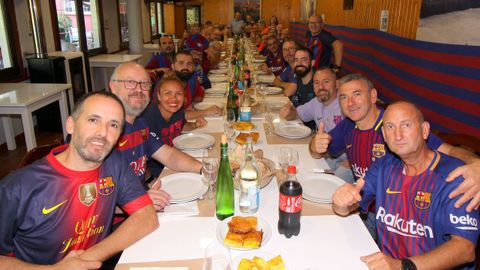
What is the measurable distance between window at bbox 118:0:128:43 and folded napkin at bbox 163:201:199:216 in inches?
324

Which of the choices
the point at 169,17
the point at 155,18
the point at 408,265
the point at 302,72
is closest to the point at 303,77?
the point at 302,72

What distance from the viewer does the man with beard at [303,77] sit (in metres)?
3.70

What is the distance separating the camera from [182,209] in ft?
5.20

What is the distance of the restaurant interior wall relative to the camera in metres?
4.08

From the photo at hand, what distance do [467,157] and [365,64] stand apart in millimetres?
4242

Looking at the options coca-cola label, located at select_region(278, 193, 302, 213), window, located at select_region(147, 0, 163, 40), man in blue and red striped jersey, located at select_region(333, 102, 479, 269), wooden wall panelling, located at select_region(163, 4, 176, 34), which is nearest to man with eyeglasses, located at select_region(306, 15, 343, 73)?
man in blue and red striped jersey, located at select_region(333, 102, 479, 269)

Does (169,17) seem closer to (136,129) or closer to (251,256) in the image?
(136,129)

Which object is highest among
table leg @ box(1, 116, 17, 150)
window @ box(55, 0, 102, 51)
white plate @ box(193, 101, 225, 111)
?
window @ box(55, 0, 102, 51)

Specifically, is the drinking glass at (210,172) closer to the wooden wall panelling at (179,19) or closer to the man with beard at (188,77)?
the man with beard at (188,77)

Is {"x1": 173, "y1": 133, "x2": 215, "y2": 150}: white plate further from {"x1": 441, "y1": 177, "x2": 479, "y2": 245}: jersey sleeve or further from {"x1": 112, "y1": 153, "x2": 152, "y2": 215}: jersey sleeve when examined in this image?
{"x1": 441, "y1": 177, "x2": 479, "y2": 245}: jersey sleeve

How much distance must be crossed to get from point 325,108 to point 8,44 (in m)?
4.30

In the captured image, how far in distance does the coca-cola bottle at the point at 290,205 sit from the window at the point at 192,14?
54.2ft

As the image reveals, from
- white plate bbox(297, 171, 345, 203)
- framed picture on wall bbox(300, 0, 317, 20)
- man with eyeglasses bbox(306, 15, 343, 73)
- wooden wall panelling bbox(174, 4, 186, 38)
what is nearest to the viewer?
white plate bbox(297, 171, 345, 203)

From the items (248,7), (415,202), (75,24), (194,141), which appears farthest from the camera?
(248,7)
